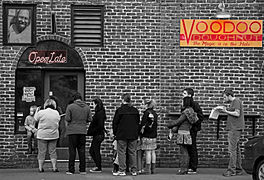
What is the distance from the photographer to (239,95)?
14055 millimetres

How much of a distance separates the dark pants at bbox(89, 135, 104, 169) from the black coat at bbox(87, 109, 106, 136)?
0.38 ft

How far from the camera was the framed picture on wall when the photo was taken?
13805 millimetres

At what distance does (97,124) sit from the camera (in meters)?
12.7

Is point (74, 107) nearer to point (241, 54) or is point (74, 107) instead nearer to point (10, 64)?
point (10, 64)

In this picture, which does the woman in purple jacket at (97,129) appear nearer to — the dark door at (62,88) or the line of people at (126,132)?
the line of people at (126,132)

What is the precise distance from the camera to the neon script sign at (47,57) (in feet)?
45.4

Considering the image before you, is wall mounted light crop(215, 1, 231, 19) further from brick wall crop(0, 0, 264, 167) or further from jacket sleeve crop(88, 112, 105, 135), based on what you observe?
jacket sleeve crop(88, 112, 105, 135)

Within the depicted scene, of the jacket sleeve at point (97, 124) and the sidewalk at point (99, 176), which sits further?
the jacket sleeve at point (97, 124)

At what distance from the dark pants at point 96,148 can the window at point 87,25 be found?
2.59 metres

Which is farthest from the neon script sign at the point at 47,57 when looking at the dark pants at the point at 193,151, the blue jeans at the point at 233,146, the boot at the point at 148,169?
the blue jeans at the point at 233,146

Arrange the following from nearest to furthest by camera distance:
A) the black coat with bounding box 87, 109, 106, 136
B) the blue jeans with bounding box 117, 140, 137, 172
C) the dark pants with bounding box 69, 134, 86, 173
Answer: the blue jeans with bounding box 117, 140, 137, 172 < the dark pants with bounding box 69, 134, 86, 173 < the black coat with bounding box 87, 109, 106, 136

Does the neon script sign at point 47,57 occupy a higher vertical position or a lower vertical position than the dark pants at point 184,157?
higher

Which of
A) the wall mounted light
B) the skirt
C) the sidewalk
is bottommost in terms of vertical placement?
the sidewalk

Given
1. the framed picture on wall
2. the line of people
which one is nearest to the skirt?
the line of people
